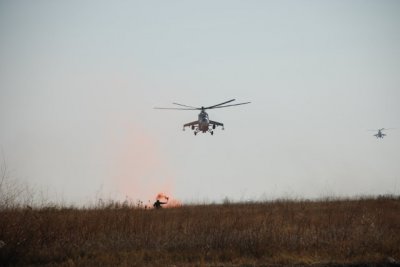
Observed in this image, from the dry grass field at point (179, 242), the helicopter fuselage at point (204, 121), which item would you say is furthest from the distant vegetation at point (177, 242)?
the helicopter fuselage at point (204, 121)

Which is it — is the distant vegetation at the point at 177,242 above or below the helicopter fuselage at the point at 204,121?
below

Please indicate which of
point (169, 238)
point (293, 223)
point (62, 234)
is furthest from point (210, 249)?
point (293, 223)

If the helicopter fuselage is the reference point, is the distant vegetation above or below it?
below

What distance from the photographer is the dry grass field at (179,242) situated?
1147cm

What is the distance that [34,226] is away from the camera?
44.2 feet

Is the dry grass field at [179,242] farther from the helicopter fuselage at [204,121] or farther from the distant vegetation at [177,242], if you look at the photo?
the helicopter fuselage at [204,121]

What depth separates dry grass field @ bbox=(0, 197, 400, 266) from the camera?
1147 centimetres

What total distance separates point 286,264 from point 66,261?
5561 mm

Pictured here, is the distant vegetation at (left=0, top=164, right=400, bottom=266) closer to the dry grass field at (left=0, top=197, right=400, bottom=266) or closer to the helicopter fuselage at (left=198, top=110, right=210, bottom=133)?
the dry grass field at (left=0, top=197, right=400, bottom=266)

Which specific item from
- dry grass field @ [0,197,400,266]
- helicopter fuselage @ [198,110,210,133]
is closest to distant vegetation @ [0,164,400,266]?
dry grass field @ [0,197,400,266]

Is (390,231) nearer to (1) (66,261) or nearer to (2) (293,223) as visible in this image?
(2) (293,223)

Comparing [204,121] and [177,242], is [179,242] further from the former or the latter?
[204,121]

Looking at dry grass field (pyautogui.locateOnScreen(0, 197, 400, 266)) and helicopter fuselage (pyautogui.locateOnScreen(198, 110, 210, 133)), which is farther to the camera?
helicopter fuselage (pyautogui.locateOnScreen(198, 110, 210, 133))

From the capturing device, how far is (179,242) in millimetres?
13000
